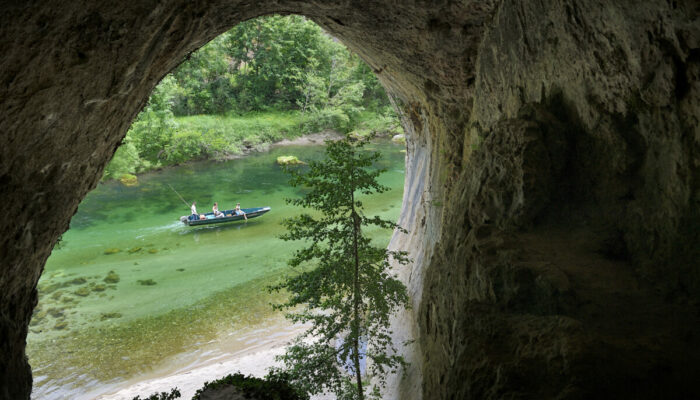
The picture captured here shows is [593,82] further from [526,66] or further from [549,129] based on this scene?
[526,66]

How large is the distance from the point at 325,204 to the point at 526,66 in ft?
12.8

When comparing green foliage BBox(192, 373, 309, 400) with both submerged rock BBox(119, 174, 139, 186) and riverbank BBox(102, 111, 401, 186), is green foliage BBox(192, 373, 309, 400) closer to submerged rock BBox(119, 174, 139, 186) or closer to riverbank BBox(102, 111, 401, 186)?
riverbank BBox(102, 111, 401, 186)

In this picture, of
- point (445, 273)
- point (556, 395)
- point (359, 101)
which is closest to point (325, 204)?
point (445, 273)

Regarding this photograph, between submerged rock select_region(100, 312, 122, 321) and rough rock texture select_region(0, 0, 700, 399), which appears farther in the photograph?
submerged rock select_region(100, 312, 122, 321)

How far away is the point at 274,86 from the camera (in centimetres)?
4194

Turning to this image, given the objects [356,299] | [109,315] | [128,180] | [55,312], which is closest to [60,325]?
[55,312]

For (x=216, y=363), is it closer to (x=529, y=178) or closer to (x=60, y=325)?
(x=60, y=325)

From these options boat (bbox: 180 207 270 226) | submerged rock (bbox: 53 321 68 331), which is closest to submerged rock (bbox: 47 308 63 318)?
submerged rock (bbox: 53 321 68 331)

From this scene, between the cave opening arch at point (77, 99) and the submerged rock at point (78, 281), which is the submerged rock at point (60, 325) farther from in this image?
the cave opening arch at point (77, 99)

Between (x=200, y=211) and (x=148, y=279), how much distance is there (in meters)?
7.52

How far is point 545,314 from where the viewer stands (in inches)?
166

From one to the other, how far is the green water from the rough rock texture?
267 inches

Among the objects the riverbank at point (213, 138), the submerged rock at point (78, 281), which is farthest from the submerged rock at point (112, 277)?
the riverbank at point (213, 138)

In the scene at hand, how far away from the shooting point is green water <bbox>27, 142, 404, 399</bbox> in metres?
12.5
